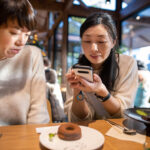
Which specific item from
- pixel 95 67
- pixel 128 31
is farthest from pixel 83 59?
pixel 128 31

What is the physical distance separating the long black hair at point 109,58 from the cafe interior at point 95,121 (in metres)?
0.31

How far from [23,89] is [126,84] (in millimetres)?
782

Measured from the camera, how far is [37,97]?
103cm

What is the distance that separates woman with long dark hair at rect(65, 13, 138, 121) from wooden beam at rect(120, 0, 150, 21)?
2.16 metres

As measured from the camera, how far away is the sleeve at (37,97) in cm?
100

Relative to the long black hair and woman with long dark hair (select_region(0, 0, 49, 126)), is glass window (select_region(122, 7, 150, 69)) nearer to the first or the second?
the long black hair

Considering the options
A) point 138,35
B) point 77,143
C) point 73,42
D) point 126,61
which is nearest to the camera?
point 77,143

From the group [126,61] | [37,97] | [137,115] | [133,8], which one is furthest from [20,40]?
[133,8]

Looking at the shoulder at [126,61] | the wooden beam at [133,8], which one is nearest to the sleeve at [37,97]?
the shoulder at [126,61]

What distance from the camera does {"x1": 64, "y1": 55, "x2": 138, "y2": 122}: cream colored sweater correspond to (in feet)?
3.73

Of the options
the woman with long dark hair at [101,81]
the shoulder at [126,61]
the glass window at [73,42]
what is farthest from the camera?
the glass window at [73,42]

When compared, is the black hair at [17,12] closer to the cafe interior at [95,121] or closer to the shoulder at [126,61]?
the cafe interior at [95,121]

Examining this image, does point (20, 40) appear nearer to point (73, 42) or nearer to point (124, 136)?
point (124, 136)

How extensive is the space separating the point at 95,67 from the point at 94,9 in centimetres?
336
